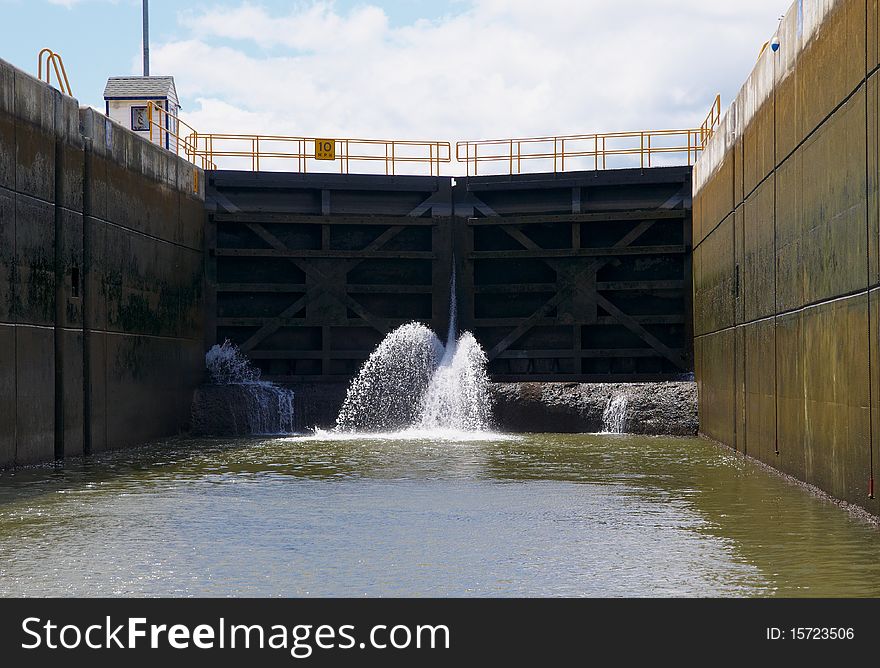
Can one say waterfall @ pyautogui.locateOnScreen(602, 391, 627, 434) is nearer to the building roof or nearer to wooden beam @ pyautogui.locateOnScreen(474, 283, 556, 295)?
wooden beam @ pyautogui.locateOnScreen(474, 283, 556, 295)

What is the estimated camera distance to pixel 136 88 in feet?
113

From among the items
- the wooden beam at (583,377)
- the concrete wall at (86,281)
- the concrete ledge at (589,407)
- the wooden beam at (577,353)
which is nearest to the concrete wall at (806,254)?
the concrete ledge at (589,407)

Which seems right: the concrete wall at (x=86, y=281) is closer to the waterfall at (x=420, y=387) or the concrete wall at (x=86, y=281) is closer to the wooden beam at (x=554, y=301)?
the waterfall at (x=420, y=387)

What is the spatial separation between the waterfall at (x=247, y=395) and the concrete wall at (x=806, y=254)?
28.6ft

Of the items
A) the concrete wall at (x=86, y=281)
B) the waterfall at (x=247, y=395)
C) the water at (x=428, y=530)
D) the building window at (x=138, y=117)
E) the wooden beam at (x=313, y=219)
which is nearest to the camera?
the water at (x=428, y=530)

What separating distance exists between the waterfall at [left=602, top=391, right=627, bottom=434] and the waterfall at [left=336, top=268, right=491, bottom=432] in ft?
7.57

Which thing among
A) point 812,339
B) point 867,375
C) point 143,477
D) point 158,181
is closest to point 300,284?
point 158,181

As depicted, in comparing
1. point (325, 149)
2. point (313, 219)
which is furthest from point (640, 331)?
point (325, 149)

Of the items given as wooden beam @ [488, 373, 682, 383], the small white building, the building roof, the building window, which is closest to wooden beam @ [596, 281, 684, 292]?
wooden beam @ [488, 373, 682, 383]

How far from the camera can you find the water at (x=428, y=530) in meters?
7.12

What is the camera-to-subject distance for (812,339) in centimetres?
1170

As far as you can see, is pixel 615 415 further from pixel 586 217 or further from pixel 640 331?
pixel 586 217
